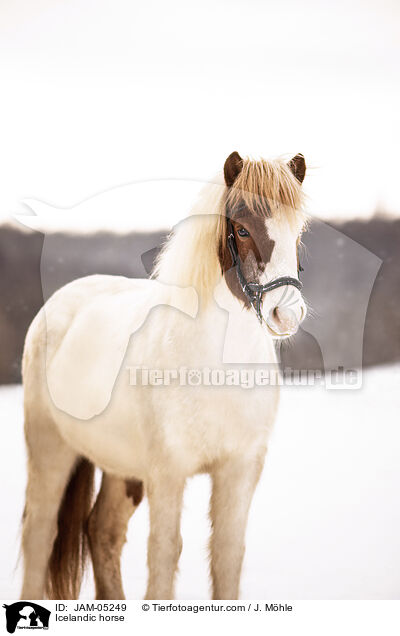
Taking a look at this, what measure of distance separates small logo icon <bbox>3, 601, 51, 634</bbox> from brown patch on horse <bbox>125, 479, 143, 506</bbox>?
1.10 ft

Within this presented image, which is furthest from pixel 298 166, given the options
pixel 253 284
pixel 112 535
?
pixel 112 535

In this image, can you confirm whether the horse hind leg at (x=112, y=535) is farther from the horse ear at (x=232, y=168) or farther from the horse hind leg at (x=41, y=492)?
the horse ear at (x=232, y=168)

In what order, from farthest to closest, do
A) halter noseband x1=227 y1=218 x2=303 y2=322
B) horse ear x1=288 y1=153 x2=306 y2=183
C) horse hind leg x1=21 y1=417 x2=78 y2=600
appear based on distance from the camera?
horse hind leg x1=21 y1=417 x2=78 y2=600, horse ear x1=288 y1=153 x2=306 y2=183, halter noseband x1=227 y1=218 x2=303 y2=322

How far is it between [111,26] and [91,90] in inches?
6.8

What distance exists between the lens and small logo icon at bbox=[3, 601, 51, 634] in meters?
1.45

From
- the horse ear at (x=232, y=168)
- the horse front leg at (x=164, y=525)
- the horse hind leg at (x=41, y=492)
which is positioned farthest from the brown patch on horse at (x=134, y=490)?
the horse ear at (x=232, y=168)

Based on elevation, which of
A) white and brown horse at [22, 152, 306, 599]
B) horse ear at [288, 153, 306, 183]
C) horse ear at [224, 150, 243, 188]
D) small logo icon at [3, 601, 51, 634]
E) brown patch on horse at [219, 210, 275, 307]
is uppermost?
horse ear at [288, 153, 306, 183]

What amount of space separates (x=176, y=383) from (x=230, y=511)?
30cm

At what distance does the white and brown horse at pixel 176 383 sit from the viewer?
1166 mm

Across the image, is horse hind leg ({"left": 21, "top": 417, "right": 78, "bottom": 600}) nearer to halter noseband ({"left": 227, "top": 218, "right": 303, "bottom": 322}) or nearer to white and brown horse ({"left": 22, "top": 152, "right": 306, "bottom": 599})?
white and brown horse ({"left": 22, "top": 152, "right": 306, "bottom": 599})

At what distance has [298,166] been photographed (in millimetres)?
1241

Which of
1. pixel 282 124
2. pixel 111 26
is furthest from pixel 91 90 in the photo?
pixel 282 124

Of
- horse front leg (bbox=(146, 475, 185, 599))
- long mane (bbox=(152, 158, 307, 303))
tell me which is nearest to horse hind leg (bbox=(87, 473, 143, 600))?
horse front leg (bbox=(146, 475, 185, 599))

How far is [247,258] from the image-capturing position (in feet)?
3.82
